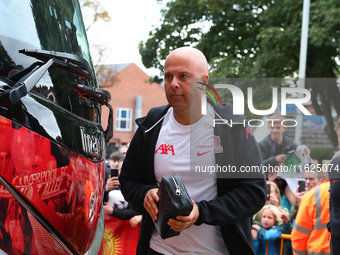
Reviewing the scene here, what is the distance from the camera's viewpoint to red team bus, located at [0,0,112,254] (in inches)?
54.5

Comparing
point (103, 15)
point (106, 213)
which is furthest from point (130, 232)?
point (103, 15)

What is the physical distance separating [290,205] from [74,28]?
14.9 feet

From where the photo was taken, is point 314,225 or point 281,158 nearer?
point 281,158

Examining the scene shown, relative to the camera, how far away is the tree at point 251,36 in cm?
1183

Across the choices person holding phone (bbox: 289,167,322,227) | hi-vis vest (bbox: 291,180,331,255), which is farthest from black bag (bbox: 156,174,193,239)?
person holding phone (bbox: 289,167,322,227)

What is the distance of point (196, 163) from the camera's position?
2.24 m

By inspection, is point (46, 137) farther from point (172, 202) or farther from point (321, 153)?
point (321, 153)

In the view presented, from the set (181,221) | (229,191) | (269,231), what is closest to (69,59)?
(181,221)

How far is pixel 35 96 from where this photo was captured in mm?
1562

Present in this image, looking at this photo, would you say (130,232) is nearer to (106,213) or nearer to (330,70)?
(106,213)

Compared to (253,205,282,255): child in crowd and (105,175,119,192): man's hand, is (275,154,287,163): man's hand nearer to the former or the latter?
(253,205,282,255): child in crowd

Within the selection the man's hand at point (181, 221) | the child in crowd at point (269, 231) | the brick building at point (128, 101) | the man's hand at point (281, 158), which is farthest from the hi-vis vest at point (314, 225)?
the brick building at point (128, 101)

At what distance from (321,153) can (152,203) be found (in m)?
1.72

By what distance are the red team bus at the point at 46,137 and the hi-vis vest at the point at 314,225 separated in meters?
2.85
